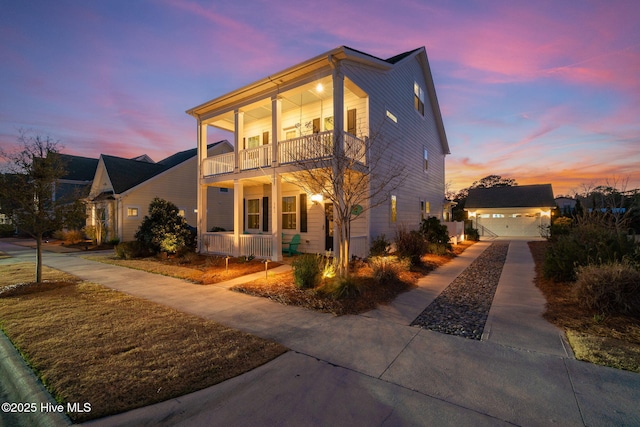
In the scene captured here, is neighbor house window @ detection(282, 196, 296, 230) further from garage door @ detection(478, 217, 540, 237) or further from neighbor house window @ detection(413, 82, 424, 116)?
garage door @ detection(478, 217, 540, 237)

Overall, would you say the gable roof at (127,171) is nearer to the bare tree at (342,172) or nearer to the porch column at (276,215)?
the porch column at (276,215)

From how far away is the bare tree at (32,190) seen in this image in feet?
22.4

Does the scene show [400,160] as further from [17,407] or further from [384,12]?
[17,407]

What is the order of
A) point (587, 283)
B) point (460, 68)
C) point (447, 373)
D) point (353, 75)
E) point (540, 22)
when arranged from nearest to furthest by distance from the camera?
point (447, 373)
point (587, 283)
point (540, 22)
point (353, 75)
point (460, 68)

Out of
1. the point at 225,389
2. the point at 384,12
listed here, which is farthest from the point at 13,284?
the point at 384,12

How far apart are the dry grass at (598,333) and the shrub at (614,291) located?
17cm

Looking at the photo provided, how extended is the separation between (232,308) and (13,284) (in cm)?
679

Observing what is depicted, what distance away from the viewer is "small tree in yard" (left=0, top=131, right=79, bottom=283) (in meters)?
6.83

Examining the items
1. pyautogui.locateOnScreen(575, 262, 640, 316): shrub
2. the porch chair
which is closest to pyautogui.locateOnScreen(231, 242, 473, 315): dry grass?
pyautogui.locateOnScreen(575, 262, 640, 316): shrub

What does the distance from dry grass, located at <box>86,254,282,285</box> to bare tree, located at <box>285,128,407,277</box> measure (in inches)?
130

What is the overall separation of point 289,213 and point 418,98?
32.5ft

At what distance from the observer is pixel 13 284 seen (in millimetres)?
7395

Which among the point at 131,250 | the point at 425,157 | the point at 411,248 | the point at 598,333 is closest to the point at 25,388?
the point at 598,333

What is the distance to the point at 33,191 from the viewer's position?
22.8 feet
